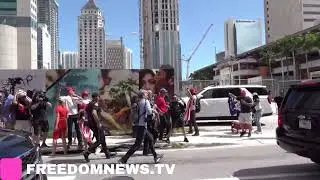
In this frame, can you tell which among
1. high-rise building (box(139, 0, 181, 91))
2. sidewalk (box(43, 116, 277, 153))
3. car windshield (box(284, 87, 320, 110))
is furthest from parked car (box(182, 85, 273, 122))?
high-rise building (box(139, 0, 181, 91))

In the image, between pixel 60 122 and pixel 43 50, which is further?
pixel 43 50

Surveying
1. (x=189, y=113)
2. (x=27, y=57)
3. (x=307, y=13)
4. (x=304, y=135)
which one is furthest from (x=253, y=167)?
(x=307, y=13)

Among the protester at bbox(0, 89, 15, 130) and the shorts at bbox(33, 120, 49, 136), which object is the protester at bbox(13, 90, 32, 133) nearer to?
the protester at bbox(0, 89, 15, 130)

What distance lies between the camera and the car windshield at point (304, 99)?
8213 millimetres

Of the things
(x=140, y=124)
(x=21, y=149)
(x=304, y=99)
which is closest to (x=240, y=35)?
(x=140, y=124)

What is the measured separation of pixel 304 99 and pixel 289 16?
158341 mm

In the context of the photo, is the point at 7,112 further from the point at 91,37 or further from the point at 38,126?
the point at 91,37

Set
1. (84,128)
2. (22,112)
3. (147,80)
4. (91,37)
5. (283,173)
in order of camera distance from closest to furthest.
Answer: (283,173) → (84,128) → (22,112) → (147,80) → (91,37)

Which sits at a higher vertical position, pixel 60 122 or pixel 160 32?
pixel 160 32

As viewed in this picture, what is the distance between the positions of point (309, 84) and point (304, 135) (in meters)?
0.87

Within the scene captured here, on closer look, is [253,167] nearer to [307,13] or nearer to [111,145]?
[111,145]

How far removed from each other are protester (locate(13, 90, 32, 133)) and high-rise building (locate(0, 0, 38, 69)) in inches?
5002

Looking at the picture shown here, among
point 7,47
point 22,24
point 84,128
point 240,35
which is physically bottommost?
point 84,128

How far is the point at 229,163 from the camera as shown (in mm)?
10922
